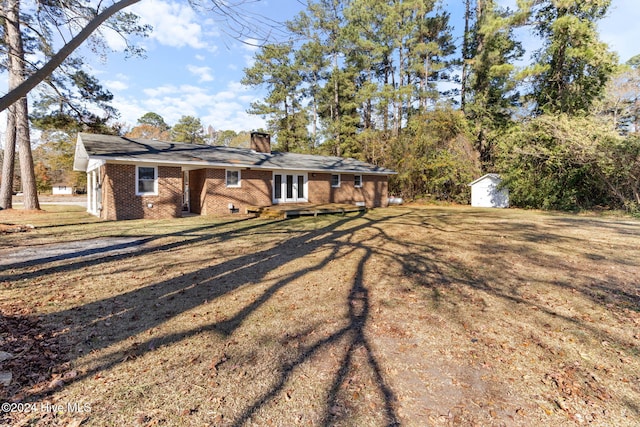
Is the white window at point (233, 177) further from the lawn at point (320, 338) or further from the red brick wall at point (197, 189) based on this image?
the lawn at point (320, 338)

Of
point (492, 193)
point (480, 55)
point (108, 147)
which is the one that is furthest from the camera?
point (480, 55)

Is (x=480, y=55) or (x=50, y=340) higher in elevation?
(x=480, y=55)

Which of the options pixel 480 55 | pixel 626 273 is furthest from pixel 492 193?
pixel 626 273

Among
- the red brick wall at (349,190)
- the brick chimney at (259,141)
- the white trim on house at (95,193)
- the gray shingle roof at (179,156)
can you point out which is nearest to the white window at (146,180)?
the gray shingle roof at (179,156)

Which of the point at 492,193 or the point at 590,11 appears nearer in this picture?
the point at 590,11

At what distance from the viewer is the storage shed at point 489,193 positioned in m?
20.7

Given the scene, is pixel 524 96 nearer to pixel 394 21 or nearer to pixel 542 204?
pixel 542 204

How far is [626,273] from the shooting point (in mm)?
5445

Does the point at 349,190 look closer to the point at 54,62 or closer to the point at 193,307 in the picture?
the point at 54,62

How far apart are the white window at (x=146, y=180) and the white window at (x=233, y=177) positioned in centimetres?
320

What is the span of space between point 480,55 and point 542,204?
12200 millimetres

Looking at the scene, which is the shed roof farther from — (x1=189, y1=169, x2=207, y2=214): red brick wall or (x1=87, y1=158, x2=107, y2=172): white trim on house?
(x1=87, y1=158, x2=107, y2=172): white trim on house

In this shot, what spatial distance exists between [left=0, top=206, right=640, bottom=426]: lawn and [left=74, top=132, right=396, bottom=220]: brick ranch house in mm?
6128

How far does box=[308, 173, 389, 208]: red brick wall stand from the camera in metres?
18.3
